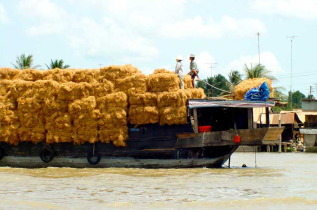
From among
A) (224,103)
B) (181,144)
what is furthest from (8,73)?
(224,103)

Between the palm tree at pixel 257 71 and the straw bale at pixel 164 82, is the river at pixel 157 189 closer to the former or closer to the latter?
the straw bale at pixel 164 82

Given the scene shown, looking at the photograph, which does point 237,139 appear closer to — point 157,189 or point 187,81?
point 187,81

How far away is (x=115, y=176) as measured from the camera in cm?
1509

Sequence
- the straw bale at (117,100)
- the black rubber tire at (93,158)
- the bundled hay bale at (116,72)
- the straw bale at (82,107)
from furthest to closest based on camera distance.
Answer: the black rubber tire at (93,158) < the bundled hay bale at (116,72) < the straw bale at (82,107) < the straw bale at (117,100)

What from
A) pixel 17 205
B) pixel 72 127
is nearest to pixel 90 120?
pixel 72 127

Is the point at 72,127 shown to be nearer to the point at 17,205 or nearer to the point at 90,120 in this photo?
the point at 90,120

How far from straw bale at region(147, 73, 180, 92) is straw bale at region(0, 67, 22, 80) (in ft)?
17.7

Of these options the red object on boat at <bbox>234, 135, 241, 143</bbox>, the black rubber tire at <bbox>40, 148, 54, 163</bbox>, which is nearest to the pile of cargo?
the black rubber tire at <bbox>40, 148, 54, 163</bbox>

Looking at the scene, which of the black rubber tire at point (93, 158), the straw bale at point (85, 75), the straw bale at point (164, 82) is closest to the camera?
the straw bale at point (164, 82)

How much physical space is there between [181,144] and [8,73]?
696 centimetres

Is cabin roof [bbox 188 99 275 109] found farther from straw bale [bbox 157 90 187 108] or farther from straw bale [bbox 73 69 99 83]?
straw bale [bbox 73 69 99 83]

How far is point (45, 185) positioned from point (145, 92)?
495cm

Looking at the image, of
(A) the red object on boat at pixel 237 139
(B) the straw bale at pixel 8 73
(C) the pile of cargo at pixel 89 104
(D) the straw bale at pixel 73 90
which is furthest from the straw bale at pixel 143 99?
(B) the straw bale at pixel 8 73

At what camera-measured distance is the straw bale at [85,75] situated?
17.6 meters
